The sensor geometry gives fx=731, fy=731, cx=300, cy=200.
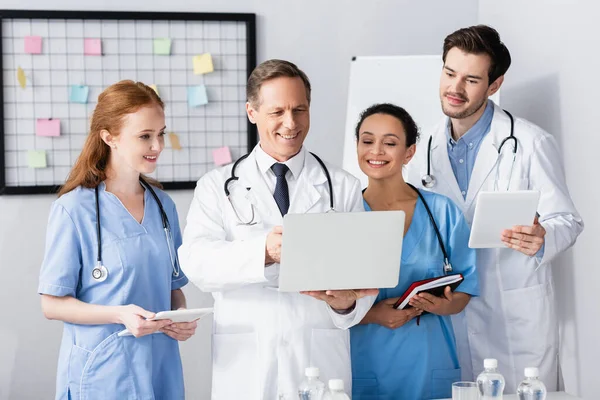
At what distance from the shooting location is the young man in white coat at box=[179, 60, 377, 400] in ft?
6.02

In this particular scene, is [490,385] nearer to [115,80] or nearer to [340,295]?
[340,295]

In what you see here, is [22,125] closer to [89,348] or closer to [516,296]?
[89,348]

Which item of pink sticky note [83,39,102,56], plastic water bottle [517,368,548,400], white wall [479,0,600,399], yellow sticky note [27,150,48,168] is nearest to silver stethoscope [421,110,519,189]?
white wall [479,0,600,399]

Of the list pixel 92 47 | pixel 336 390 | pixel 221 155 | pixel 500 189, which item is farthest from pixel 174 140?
pixel 336 390

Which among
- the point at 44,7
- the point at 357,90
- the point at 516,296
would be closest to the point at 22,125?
the point at 44,7

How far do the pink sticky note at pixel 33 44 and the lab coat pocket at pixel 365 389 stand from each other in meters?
2.00

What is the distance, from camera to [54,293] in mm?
1961

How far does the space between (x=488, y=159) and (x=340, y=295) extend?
0.94 meters

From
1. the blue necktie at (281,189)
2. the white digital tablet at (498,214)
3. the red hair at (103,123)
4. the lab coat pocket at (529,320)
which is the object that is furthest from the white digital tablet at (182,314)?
the lab coat pocket at (529,320)

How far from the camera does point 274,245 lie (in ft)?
5.58

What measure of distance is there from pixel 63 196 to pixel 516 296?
1441 millimetres

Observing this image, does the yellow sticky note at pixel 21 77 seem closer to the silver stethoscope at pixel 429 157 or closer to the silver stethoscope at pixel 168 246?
the silver stethoscope at pixel 168 246

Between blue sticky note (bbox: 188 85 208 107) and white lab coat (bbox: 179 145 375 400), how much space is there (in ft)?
4.50

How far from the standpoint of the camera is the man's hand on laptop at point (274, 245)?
1.70 meters
